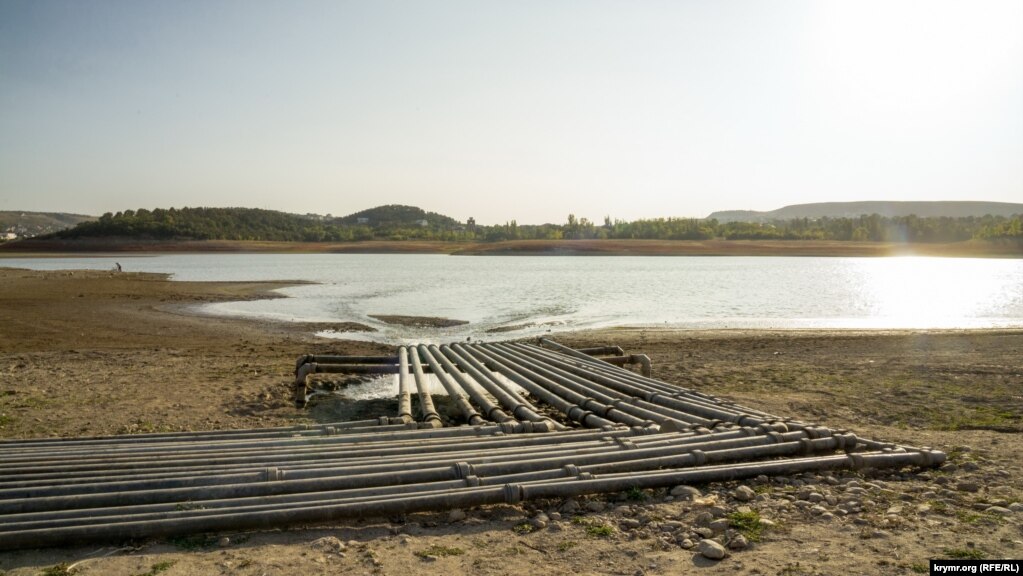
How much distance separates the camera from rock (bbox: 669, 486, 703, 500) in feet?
14.9

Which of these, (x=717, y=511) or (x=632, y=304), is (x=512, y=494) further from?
(x=632, y=304)

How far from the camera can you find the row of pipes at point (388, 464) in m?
3.95

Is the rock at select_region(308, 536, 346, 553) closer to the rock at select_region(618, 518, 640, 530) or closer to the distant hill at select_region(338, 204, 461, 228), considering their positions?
the rock at select_region(618, 518, 640, 530)

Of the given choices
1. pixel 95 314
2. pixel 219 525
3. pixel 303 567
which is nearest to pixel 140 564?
pixel 219 525

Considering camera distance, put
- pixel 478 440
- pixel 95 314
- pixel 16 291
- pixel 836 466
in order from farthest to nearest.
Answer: pixel 16 291 → pixel 95 314 → pixel 478 440 → pixel 836 466

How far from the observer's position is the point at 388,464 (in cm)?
475

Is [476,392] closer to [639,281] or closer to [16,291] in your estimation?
[16,291]

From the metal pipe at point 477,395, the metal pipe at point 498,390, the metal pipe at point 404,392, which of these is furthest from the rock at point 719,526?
the metal pipe at point 404,392

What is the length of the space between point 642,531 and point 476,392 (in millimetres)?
3927

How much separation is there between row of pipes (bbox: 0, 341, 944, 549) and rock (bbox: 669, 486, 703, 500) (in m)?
0.09

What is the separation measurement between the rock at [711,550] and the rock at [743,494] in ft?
2.94

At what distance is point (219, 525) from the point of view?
12.5 feet

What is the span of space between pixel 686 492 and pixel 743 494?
38 cm

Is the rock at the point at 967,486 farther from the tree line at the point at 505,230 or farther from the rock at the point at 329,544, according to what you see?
the tree line at the point at 505,230
